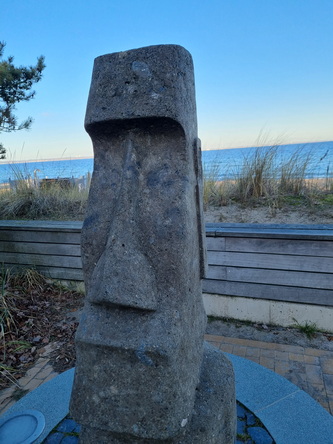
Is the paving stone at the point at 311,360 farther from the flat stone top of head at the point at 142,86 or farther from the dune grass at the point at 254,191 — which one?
the flat stone top of head at the point at 142,86

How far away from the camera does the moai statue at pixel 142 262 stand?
133cm

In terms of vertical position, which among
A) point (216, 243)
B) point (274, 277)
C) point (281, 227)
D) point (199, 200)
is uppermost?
point (199, 200)

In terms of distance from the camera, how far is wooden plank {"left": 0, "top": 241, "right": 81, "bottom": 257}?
457 centimetres

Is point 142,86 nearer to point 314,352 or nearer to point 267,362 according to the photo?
point 267,362

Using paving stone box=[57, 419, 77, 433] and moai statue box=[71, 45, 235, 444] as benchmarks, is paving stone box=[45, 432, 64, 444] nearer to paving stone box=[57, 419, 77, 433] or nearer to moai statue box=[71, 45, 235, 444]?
paving stone box=[57, 419, 77, 433]

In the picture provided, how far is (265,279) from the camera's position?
366 centimetres

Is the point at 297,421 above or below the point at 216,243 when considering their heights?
below

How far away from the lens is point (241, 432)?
206 cm

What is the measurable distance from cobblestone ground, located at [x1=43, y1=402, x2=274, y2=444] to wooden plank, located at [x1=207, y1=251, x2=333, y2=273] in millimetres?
1706

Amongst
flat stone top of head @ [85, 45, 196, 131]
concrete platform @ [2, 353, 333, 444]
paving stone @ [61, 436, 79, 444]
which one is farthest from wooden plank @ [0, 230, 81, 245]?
flat stone top of head @ [85, 45, 196, 131]

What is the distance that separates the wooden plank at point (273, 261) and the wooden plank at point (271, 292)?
237 mm

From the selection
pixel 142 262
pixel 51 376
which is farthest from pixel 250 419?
pixel 51 376

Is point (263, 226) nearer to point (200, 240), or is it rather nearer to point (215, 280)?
point (215, 280)

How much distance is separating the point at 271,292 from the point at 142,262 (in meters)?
2.66
